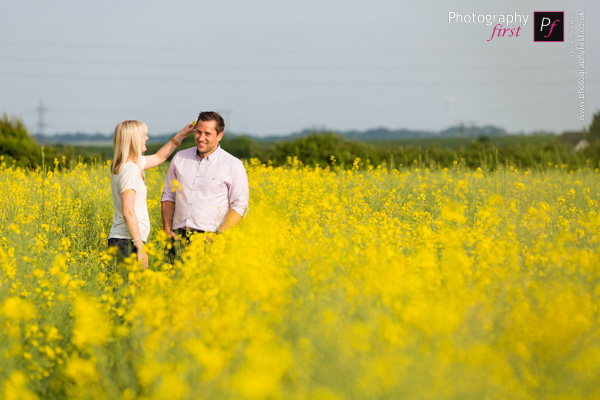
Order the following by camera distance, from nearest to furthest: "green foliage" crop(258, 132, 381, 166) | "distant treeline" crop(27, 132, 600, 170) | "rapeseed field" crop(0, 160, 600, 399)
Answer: "rapeseed field" crop(0, 160, 600, 399), "distant treeline" crop(27, 132, 600, 170), "green foliage" crop(258, 132, 381, 166)

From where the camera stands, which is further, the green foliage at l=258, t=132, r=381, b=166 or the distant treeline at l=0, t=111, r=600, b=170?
the green foliage at l=258, t=132, r=381, b=166

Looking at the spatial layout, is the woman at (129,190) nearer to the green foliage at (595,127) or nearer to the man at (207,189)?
the man at (207,189)

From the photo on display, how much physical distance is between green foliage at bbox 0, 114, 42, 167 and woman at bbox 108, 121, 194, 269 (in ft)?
33.7

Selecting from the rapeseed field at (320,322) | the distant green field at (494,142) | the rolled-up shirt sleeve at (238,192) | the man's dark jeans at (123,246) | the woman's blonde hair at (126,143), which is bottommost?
the rapeseed field at (320,322)

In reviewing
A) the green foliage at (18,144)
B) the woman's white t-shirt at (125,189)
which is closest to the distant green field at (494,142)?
the green foliage at (18,144)

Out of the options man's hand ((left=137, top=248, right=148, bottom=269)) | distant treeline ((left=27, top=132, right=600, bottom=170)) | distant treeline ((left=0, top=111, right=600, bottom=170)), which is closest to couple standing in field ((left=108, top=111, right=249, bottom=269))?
man's hand ((left=137, top=248, right=148, bottom=269))

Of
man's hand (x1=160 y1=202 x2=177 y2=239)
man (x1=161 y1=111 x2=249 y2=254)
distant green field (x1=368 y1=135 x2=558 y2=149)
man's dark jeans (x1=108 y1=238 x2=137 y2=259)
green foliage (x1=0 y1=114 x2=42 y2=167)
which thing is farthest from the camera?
distant green field (x1=368 y1=135 x2=558 y2=149)

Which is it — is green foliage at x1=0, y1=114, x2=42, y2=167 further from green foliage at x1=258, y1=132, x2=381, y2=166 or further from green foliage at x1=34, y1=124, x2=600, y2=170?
green foliage at x1=258, y1=132, x2=381, y2=166

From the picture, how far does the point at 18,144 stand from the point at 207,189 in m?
11.0

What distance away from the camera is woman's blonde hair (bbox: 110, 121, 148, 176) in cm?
485

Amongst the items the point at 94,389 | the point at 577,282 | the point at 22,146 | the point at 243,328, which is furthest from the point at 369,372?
the point at 22,146

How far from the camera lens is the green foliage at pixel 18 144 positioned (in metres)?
14.4

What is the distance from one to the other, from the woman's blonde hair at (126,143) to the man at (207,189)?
614 millimetres

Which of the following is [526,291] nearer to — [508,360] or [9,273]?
[508,360]
